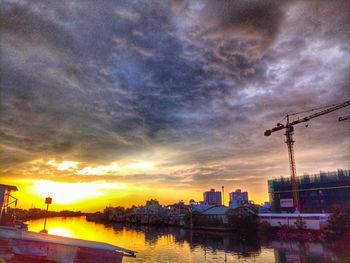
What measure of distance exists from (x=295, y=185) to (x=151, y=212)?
9009cm

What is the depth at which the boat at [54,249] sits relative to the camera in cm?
1948

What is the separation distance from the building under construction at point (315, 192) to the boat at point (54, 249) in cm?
8921

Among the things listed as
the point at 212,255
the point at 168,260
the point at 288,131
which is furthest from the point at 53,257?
the point at 288,131

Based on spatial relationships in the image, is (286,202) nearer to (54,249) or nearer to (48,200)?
(48,200)

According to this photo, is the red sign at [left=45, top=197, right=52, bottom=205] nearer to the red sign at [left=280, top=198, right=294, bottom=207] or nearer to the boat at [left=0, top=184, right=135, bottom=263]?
the boat at [left=0, top=184, right=135, bottom=263]

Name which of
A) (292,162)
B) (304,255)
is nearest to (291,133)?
(292,162)

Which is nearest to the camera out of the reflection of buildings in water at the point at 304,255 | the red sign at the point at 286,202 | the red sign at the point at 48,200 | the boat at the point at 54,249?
the boat at the point at 54,249

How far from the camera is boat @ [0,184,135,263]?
19.5 m

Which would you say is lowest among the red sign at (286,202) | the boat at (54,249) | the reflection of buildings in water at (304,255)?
the reflection of buildings in water at (304,255)

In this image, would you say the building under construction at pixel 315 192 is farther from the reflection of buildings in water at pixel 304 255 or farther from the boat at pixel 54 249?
the boat at pixel 54 249

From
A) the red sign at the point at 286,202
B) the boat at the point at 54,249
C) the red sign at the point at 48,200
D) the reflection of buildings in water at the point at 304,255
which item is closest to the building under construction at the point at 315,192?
the red sign at the point at 286,202

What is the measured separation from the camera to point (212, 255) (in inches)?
1976

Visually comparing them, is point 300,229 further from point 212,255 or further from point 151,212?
point 151,212

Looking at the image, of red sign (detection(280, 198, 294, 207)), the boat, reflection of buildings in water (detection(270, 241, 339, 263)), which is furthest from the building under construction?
the boat
